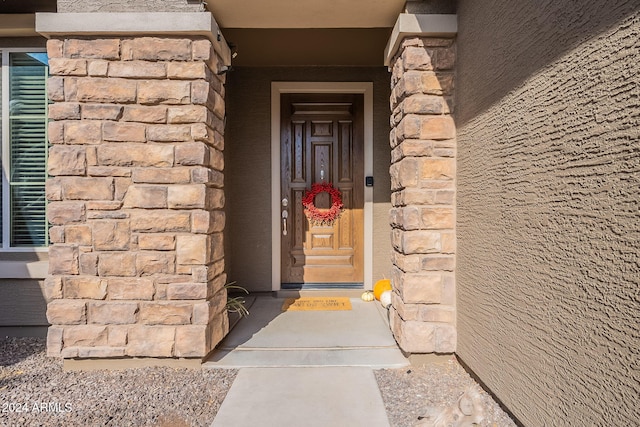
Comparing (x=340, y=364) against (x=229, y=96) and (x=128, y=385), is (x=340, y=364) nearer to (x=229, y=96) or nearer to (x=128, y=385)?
(x=128, y=385)

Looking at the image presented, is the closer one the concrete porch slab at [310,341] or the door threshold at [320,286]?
the concrete porch slab at [310,341]

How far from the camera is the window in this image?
3.22 m

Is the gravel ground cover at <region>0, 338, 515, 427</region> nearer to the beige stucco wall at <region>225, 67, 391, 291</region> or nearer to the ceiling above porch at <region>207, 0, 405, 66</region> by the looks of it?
the beige stucco wall at <region>225, 67, 391, 291</region>

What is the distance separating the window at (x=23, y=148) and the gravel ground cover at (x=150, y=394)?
1104 millimetres

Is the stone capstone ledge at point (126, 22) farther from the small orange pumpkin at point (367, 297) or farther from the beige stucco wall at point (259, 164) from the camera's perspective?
the small orange pumpkin at point (367, 297)

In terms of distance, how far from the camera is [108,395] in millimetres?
2270

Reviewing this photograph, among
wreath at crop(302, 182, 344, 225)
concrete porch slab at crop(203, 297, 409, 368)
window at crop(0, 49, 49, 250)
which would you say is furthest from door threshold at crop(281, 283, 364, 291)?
window at crop(0, 49, 49, 250)

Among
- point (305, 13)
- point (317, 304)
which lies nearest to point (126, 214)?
point (305, 13)

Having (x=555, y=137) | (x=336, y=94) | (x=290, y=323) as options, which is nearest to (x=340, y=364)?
(x=290, y=323)

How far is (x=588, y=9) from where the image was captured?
1399 mm

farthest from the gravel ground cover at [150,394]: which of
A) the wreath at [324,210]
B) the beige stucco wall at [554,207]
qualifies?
the wreath at [324,210]

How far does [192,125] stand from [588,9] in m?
2.15

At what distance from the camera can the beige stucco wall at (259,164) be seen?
429cm

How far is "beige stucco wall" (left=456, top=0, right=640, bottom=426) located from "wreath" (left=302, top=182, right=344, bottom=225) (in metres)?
2.03
